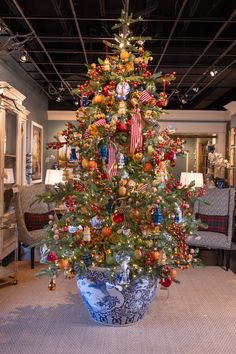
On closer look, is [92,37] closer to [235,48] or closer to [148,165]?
[235,48]

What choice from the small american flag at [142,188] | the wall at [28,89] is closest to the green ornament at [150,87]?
the small american flag at [142,188]

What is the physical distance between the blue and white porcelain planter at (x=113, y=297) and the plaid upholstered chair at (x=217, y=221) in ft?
6.52

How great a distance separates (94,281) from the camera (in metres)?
3.22

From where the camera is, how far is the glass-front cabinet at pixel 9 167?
14.9 ft

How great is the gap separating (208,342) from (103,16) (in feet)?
12.8

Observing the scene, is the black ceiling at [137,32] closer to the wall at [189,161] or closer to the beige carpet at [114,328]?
the beige carpet at [114,328]

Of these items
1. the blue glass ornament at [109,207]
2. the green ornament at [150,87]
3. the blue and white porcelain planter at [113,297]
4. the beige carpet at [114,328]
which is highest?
the green ornament at [150,87]

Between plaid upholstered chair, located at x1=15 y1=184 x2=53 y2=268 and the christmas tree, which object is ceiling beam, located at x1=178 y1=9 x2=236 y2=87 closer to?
the christmas tree

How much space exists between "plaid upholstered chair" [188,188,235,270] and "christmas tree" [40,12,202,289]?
1.82 meters

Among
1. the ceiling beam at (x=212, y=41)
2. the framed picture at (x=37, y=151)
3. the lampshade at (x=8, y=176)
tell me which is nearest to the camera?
the ceiling beam at (x=212, y=41)

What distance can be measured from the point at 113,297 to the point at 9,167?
275 centimetres

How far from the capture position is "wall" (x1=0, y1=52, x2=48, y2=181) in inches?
244

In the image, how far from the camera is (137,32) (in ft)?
19.6

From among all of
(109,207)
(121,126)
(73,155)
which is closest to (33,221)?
(73,155)
